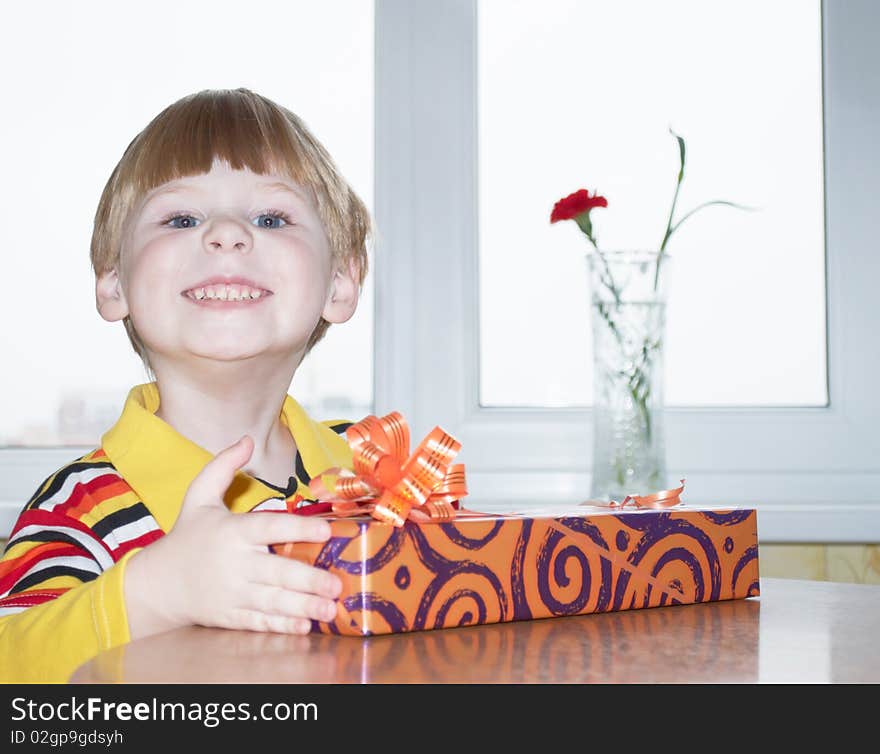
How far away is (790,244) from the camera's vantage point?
1658mm

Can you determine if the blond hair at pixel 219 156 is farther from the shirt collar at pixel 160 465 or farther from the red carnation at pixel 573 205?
the red carnation at pixel 573 205

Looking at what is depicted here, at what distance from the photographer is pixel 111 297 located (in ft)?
3.59

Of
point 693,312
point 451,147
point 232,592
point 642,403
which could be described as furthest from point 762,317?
point 232,592

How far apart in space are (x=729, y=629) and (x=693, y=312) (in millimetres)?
1123

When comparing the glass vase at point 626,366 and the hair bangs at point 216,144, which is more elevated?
the hair bangs at point 216,144

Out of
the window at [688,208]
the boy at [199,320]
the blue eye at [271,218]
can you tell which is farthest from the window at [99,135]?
the blue eye at [271,218]

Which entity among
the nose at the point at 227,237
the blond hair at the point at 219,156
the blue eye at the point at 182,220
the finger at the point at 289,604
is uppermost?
the blond hair at the point at 219,156

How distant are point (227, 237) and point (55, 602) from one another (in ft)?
1.30

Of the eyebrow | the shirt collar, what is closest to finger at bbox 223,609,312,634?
the shirt collar

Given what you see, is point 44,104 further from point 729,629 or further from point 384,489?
point 729,629

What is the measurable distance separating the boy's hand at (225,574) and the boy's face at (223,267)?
32 cm

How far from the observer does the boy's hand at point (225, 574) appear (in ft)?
1.84

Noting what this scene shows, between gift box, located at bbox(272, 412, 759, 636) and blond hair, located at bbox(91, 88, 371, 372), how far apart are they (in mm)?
464

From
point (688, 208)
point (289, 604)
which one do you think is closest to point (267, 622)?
point (289, 604)
